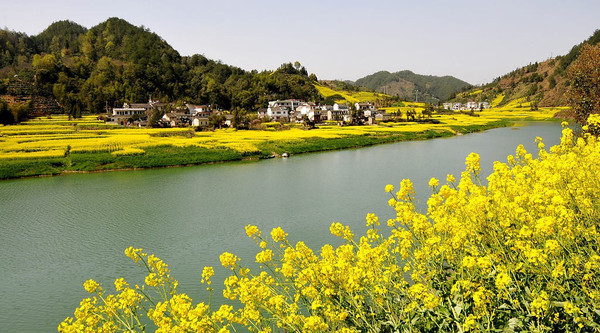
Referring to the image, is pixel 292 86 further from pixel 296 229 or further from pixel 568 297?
pixel 568 297

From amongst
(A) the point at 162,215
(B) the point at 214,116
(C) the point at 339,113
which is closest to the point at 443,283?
(A) the point at 162,215

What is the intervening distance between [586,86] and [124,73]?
347 feet

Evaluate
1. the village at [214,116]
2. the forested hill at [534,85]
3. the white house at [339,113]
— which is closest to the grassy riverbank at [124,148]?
the village at [214,116]

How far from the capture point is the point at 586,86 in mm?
16734

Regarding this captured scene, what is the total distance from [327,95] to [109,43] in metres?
82.9

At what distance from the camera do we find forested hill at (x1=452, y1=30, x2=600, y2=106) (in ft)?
425

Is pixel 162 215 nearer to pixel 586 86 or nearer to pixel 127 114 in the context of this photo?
pixel 586 86

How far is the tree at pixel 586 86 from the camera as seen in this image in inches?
636

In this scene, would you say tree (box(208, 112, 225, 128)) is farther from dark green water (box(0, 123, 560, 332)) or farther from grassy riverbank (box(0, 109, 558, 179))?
dark green water (box(0, 123, 560, 332))

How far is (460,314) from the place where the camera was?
4.33m

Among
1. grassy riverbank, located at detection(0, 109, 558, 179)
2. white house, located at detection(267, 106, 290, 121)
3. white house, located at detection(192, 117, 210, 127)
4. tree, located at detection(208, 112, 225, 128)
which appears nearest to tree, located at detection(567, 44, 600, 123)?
grassy riverbank, located at detection(0, 109, 558, 179)

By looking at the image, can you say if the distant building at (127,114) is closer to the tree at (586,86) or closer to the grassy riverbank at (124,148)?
the grassy riverbank at (124,148)

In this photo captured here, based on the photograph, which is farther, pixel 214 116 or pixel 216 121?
pixel 214 116

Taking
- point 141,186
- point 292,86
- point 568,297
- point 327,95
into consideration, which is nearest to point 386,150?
point 141,186
